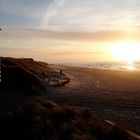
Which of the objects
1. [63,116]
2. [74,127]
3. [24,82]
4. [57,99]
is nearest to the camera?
[74,127]

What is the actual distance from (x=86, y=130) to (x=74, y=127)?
545mm

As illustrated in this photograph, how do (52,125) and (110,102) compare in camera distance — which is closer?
(52,125)

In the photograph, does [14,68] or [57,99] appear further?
[14,68]

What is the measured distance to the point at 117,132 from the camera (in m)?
12.4

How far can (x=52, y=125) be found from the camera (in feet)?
38.0

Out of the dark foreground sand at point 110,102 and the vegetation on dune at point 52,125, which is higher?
the vegetation on dune at point 52,125

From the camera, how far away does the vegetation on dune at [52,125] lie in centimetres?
1087

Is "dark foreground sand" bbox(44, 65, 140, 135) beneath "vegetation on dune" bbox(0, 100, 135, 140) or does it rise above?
beneath

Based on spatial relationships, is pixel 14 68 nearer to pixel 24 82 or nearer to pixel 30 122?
pixel 24 82

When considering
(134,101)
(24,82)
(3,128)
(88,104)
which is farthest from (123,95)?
(3,128)

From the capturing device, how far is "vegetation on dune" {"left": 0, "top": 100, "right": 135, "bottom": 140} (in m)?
10.9

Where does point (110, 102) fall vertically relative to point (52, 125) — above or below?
below

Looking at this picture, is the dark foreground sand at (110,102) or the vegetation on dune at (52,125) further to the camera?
the dark foreground sand at (110,102)

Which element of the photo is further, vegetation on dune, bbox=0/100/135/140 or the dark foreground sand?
the dark foreground sand
